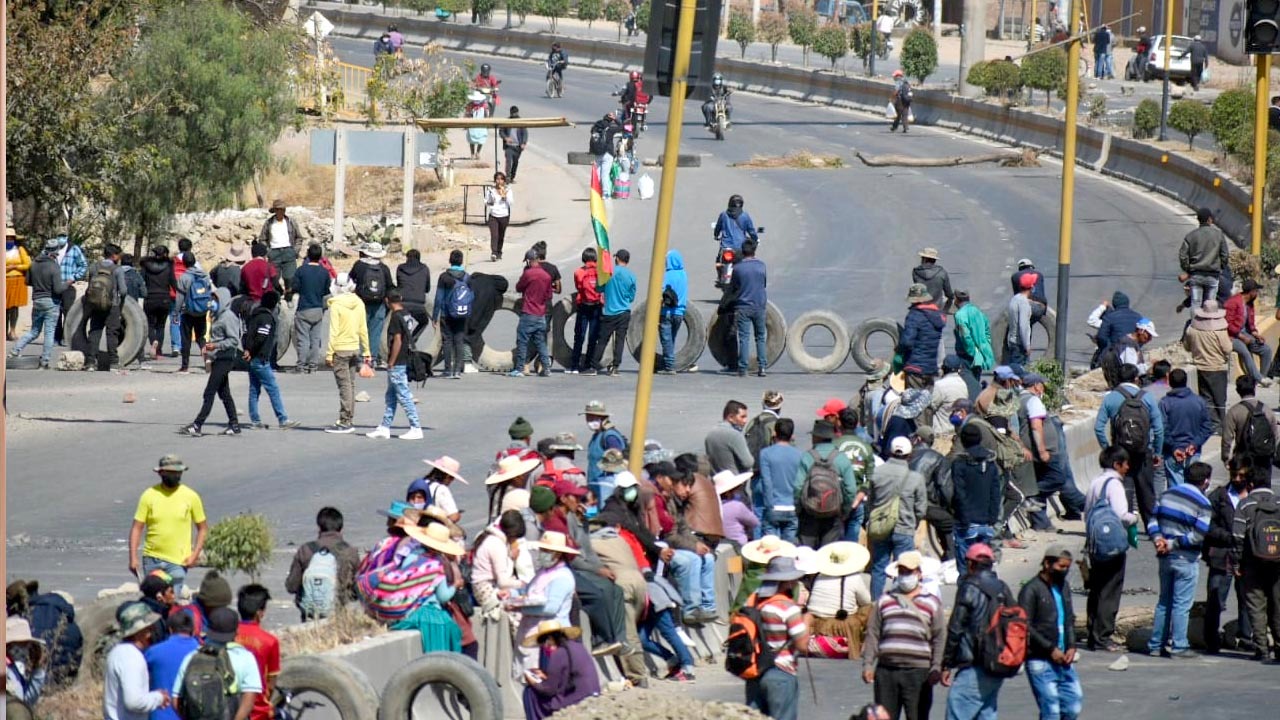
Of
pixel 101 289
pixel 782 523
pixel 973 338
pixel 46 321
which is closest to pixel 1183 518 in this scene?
pixel 782 523

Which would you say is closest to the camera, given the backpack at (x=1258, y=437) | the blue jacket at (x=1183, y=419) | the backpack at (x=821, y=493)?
the backpack at (x=821, y=493)

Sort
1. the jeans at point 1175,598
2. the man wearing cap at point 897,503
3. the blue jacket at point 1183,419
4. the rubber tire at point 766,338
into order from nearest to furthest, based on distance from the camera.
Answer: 1. the jeans at point 1175,598
2. the man wearing cap at point 897,503
3. the blue jacket at point 1183,419
4. the rubber tire at point 766,338

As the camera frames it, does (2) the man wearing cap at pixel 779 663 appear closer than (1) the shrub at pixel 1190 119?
Yes

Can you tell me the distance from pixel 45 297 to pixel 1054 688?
15474mm

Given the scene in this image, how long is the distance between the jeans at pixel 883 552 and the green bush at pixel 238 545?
15.3ft

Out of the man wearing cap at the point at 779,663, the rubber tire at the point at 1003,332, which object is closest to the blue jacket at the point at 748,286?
the rubber tire at the point at 1003,332

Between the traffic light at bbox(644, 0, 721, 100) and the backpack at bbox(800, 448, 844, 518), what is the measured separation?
10.6 ft

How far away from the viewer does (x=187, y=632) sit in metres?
9.14

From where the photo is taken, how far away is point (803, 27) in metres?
65.2

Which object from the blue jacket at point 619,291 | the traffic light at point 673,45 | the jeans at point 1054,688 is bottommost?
the jeans at point 1054,688

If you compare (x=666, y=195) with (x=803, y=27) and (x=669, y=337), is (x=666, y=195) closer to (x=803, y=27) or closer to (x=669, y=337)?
(x=669, y=337)

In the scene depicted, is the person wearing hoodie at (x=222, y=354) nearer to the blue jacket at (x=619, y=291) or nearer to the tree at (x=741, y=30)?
the blue jacket at (x=619, y=291)

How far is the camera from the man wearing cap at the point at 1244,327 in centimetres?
2131

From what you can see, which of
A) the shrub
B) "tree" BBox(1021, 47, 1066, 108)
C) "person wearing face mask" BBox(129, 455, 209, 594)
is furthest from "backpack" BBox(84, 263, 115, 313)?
"tree" BBox(1021, 47, 1066, 108)
